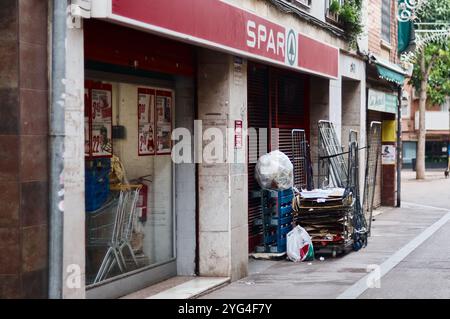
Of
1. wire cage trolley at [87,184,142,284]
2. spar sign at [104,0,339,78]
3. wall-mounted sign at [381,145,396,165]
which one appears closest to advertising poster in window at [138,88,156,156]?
wire cage trolley at [87,184,142,284]

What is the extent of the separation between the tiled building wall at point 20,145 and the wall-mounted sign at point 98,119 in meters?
1.95

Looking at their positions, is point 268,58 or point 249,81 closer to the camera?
point 268,58

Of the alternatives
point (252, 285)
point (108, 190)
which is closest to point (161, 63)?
point (108, 190)

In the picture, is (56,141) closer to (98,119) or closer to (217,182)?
(98,119)

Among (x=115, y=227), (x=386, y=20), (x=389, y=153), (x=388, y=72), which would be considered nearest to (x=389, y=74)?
(x=388, y=72)

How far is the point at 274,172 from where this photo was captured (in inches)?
494

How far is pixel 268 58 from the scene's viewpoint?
11633 mm

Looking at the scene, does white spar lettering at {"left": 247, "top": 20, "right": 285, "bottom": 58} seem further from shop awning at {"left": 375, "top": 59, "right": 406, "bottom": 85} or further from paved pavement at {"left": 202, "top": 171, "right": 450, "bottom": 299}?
shop awning at {"left": 375, "top": 59, "right": 406, "bottom": 85}

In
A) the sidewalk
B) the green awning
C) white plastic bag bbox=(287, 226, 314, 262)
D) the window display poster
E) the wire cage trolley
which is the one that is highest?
the green awning

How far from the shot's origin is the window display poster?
9086 mm

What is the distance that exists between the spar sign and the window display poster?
1.06 meters
